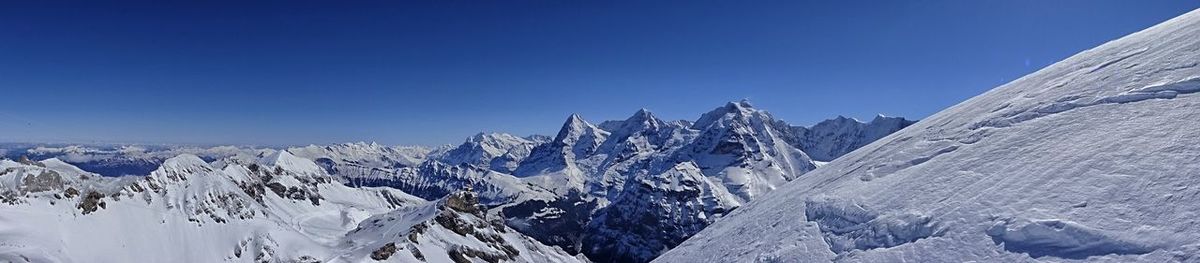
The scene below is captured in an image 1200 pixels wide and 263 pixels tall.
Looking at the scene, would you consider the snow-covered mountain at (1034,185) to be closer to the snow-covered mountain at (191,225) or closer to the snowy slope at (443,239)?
the snow-covered mountain at (191,225)

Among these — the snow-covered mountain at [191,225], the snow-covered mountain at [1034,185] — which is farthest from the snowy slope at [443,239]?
the snow-covered mountain at [1034,185]

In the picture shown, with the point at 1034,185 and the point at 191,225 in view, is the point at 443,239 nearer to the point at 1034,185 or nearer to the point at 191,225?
the point at 191,225

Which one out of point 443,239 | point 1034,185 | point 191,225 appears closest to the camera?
point 1034,185

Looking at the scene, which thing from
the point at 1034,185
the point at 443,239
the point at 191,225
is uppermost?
the point at 1034,185

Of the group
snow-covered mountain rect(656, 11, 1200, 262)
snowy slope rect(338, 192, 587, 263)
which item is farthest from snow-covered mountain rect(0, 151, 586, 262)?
snow-covered mountain rect(656, 11, 1200, 262)

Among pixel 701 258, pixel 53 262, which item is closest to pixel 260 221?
pixel 53 262

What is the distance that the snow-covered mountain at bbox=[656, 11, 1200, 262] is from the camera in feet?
34.0

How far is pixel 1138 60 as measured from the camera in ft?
61.0

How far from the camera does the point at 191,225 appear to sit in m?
102

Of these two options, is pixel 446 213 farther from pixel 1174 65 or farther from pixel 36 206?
pixel 1174 65

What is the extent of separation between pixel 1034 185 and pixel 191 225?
122 meters

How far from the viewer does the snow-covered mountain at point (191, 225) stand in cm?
7688

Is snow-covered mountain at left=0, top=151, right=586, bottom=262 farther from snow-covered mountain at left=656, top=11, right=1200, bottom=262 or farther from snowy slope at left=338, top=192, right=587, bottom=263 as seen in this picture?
snow-covered mountain at left=656, top=11, right=1200, bottom=262

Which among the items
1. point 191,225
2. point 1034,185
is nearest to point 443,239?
point 191,225
